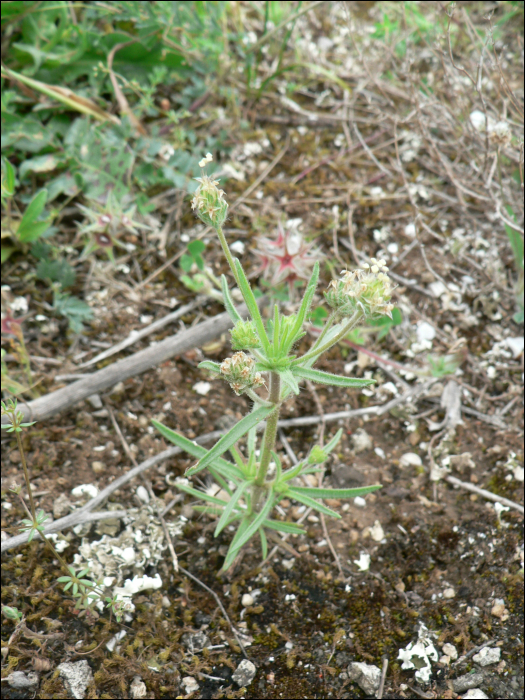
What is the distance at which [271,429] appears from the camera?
6.02ft

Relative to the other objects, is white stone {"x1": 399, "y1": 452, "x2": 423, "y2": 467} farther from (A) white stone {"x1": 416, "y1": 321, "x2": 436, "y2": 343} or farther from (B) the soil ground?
(A) white stone {"x1": 416, "y1": 321, "x2": 436, "y2": 343}

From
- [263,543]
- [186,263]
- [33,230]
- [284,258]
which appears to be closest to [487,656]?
[263,543]

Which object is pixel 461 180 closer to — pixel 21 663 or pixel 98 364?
pixel 98 364

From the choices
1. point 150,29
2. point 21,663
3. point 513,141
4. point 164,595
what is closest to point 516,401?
point 513,141

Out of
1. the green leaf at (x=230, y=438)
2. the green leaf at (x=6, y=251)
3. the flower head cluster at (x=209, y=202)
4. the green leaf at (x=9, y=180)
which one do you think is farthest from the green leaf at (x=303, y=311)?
the green leaf at (x=6, y=251)

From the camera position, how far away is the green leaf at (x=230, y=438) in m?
1.58

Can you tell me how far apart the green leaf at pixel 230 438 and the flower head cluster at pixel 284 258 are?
101cm

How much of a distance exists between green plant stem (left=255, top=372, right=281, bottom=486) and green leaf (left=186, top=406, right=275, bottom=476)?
0.25 feet

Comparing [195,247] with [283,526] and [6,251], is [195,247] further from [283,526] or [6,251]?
[283,526]

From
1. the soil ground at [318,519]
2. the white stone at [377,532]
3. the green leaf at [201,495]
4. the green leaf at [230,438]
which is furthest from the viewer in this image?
the white stone at [377,532]

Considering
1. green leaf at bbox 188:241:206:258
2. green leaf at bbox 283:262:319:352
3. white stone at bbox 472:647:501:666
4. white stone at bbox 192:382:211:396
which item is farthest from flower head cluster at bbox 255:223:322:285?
white stone at bbox 472:647:501:666

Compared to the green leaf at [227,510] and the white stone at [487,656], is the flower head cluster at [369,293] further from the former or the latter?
the white stone at [487,656]

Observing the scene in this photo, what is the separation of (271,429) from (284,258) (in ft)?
3.16

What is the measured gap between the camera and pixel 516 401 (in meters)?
2.63
